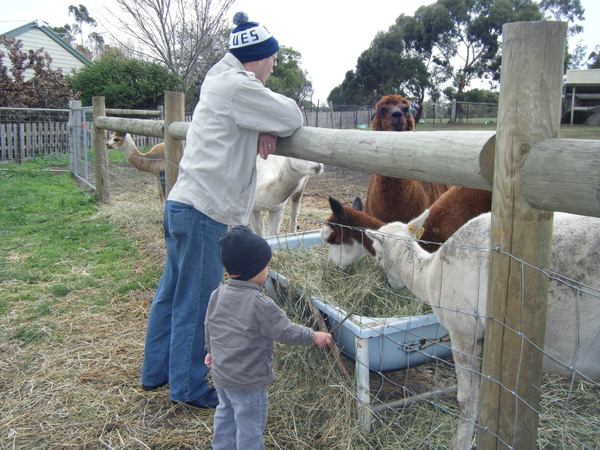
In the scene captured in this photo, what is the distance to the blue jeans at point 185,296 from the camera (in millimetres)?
2795

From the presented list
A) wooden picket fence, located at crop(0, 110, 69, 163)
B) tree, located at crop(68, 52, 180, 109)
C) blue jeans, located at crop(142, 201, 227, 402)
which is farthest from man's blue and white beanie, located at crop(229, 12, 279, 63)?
tree, located at crop(68, 52, 180, 109)

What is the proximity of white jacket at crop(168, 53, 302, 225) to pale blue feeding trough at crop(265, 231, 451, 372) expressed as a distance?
2.88 feet

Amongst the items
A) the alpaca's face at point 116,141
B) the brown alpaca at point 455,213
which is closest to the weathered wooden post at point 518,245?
the brown alpaca at point 455,213

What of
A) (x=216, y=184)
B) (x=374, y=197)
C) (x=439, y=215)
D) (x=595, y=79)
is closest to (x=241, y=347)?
(x=216, y=184)

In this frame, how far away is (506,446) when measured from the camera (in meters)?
1.73

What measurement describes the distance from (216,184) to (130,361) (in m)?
1.73

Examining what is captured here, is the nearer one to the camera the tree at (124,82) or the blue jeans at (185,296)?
the blue jeans at (185,296)

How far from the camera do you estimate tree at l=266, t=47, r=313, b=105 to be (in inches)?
1312

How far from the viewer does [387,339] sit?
109 inches

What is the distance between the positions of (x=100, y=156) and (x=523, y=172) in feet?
27.8

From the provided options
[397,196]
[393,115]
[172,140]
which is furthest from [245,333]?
[393,115]

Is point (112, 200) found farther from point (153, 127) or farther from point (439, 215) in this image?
point (439, 215)

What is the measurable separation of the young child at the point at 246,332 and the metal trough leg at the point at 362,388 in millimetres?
493

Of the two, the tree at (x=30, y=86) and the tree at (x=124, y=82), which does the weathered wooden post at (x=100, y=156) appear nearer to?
the tree at (x=30, y=86)
